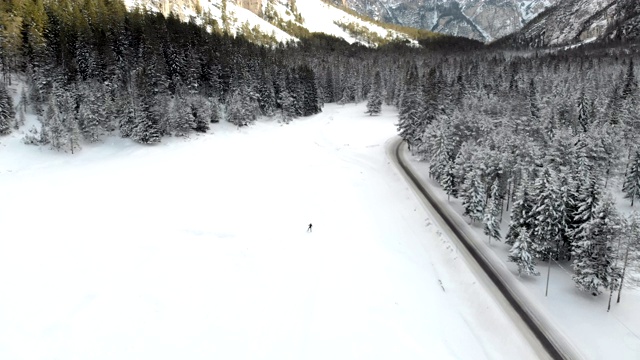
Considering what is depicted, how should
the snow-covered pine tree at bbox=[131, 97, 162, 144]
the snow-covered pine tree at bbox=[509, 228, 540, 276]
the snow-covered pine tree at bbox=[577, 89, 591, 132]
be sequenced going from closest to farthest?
the snow-covered pine tree at bbox=[509, 228, 540, 276] → the snow-covered pine tree at bbox=[131, 97, 162, 144] → the snow-covered pine tree at bbox=[577, 89, 591, 132]

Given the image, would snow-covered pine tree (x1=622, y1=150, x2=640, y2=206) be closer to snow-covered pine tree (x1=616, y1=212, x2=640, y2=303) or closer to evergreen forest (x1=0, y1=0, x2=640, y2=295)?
evergreen forest (x1=0, y1=0, x2=640, y2=295)

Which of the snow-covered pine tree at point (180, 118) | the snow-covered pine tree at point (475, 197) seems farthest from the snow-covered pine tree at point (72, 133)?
the snow-covered pine tree at point (475, 197)

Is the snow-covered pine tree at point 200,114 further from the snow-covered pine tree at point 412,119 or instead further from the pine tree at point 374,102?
the pine tree at point 374,102

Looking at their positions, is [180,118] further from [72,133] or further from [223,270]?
[223,270]

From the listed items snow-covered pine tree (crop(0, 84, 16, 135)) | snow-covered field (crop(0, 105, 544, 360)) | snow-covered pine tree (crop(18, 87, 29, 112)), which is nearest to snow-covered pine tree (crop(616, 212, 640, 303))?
snow-covered field (crop(0, 105, 544, 360))

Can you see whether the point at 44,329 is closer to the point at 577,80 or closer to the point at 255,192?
the point at 255,192

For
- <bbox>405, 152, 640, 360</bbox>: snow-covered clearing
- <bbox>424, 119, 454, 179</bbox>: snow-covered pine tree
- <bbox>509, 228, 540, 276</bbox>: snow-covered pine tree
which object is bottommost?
<bbox>405, 152, 640, 360</bbox>: snow-covered clearing

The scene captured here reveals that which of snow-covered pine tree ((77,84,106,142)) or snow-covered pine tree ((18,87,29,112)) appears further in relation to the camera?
snow-covered pine tree ((18,87,29,112))
